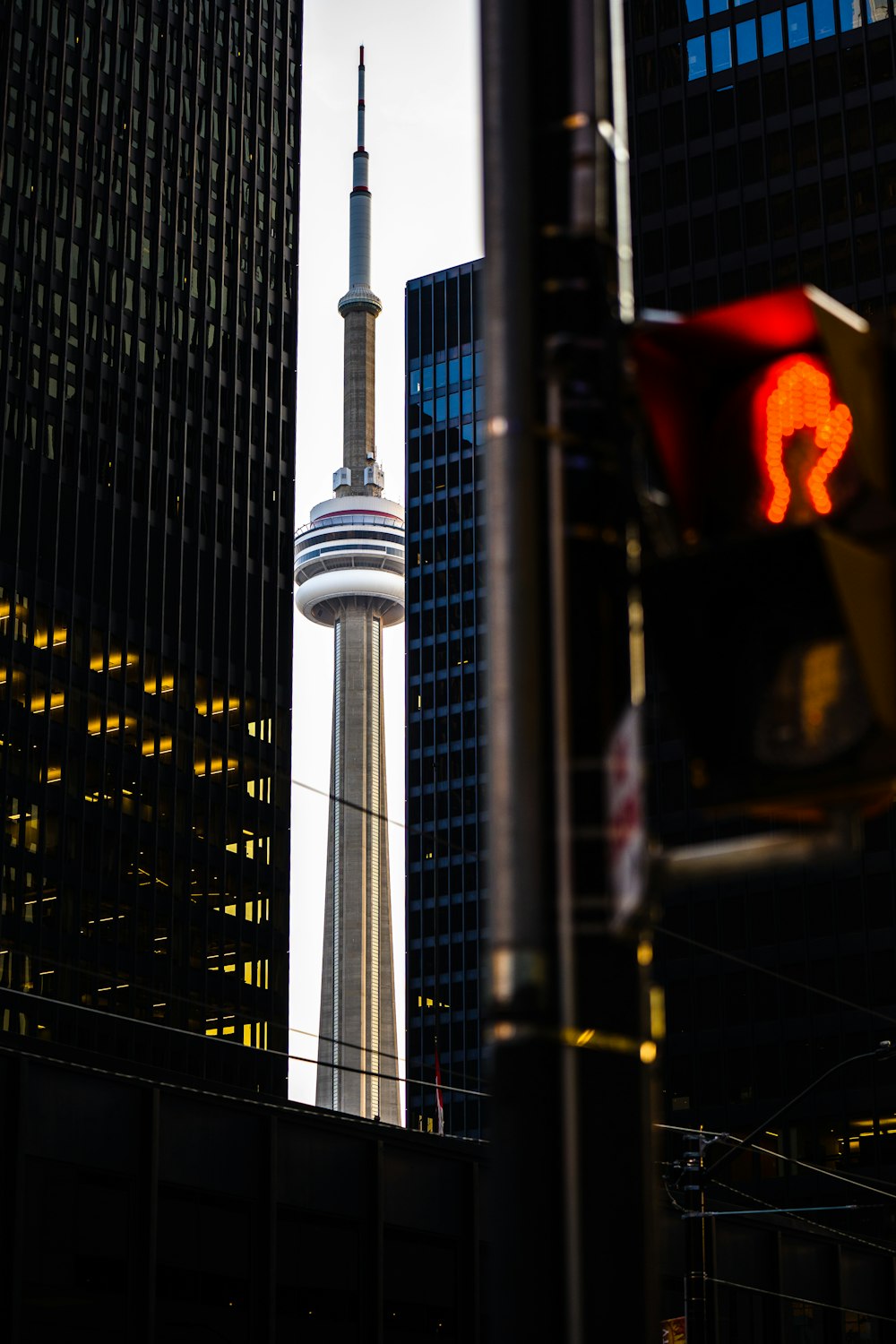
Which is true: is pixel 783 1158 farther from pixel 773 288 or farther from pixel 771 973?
pixel 773 288

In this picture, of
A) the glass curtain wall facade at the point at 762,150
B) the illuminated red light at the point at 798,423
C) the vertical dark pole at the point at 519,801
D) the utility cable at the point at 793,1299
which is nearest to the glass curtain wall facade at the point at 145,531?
the glass curtain wall facade at the point at 762,150

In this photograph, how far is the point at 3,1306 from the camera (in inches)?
1431

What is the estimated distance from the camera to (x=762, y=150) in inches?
4906

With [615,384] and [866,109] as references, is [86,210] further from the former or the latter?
[615,384]

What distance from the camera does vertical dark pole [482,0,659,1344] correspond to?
524 centimetres

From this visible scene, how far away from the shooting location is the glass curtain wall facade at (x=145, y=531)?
122 m

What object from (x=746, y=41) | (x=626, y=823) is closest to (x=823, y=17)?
(x=746, y=41)

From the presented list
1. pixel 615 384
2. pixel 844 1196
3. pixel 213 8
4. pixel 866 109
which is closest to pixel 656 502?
pixel 615 384

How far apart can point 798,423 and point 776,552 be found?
54 cm

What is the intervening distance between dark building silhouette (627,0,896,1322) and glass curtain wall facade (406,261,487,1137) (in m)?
49.0

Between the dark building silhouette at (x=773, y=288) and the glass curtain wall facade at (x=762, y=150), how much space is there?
0.12m

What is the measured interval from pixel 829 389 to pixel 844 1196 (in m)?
110

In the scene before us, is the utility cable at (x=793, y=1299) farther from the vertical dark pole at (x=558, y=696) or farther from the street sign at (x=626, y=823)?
the street sign at (x=626, y=823)

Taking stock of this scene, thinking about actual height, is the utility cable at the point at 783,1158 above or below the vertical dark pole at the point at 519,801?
above
